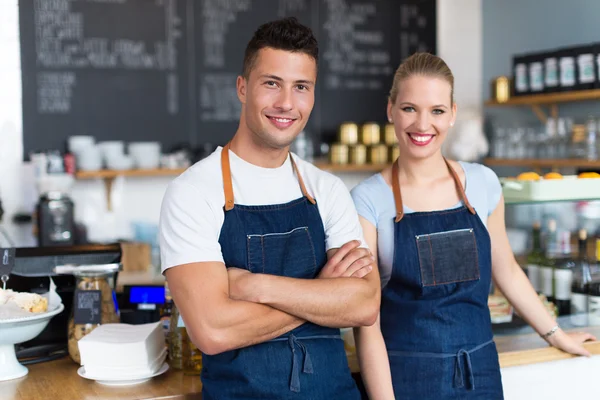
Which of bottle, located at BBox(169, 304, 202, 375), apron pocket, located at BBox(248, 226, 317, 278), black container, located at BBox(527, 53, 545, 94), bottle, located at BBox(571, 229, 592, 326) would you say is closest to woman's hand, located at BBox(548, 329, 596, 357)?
bottle, located at BBox(571, 229, 592, 326)

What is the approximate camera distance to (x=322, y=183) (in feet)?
5.92

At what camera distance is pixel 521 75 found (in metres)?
4.52

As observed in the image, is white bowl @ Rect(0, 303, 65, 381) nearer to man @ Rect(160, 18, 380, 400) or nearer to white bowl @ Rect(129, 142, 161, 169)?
man @ Rect(160, 18, 380, 400)

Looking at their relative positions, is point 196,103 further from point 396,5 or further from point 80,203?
point 396,5

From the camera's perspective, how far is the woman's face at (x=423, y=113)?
1937 millimetres

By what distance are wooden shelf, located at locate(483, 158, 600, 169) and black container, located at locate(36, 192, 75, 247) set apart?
8.65 ft

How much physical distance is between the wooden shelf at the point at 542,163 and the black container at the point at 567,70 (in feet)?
1.33

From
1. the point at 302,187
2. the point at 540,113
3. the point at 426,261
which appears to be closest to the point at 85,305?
the point at 302,187

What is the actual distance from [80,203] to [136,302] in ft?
7.60

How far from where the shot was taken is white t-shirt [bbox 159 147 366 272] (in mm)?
1572

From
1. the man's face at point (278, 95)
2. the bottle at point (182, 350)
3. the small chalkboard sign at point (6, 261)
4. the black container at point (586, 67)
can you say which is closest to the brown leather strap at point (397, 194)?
the man's face at point (278, 95)

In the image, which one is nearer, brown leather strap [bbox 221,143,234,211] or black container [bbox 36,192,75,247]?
brown leather strap [bbox 221,143,234,211]

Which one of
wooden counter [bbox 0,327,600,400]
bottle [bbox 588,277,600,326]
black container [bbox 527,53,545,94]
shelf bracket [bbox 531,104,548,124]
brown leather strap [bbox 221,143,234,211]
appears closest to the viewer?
brown leather strap [bbox 221,143,234,211]

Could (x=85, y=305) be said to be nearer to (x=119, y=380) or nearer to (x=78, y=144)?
(x=119, y=380)
